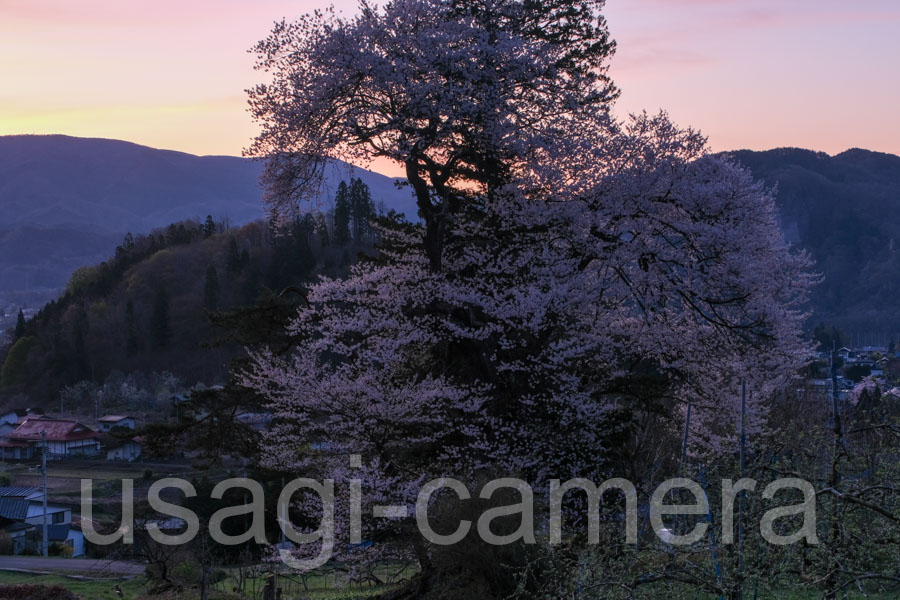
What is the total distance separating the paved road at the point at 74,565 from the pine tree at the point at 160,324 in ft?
162

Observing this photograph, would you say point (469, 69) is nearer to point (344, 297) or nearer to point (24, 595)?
point (344, 297)

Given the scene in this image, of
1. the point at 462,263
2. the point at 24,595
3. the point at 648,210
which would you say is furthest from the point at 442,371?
the point at 24,595

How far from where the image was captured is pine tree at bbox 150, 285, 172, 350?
7194cm

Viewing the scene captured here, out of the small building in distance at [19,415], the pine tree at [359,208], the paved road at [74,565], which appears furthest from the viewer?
the pine tree at [359,208]

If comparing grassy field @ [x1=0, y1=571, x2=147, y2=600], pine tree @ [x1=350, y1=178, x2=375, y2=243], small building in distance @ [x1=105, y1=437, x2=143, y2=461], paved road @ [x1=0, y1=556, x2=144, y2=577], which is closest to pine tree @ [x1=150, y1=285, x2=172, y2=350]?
pine tree @ [x1=350, y1=178, x2=375, y2=243]

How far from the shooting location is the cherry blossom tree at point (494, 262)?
14.0 meters

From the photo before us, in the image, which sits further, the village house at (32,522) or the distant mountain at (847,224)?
the distant mountain at (847,224)

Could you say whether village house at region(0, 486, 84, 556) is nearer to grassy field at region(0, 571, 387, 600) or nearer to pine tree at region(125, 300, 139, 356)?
grassy field at region(0, 571, 387, 600)

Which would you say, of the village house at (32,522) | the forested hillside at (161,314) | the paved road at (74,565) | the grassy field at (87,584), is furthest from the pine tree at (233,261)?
the grassy field at (87,584)

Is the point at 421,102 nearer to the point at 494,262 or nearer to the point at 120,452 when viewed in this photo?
the point at 494,262

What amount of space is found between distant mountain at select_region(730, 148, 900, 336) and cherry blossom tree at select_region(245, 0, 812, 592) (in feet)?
212

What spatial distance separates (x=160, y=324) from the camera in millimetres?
72312

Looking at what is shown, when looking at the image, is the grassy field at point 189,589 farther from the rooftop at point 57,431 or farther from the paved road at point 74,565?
the rooftop at point 57,431

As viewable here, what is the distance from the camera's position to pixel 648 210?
15.4 m
